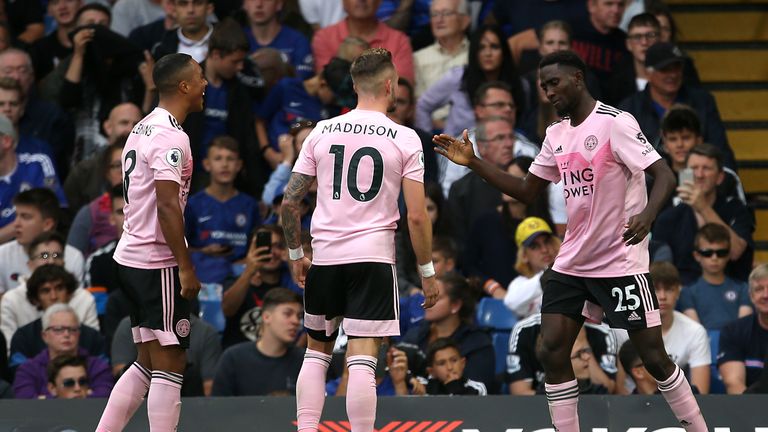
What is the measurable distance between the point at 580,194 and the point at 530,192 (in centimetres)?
41

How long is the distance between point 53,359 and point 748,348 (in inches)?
191

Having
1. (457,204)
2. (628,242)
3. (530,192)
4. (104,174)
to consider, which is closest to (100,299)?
(104,174)

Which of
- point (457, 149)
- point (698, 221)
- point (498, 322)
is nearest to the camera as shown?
point (457, 149)

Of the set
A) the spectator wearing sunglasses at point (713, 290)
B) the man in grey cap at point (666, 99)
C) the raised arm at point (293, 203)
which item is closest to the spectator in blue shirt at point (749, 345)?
the spectator wearing sunglasses at point (713, 290)

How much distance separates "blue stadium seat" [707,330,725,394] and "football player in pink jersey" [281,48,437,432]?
141 inches

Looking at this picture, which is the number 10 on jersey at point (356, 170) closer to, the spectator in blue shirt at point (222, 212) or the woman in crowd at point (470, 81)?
the spectator in blue shirt at point (222, 212)

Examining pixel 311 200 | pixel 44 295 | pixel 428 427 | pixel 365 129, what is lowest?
pixel 428 427

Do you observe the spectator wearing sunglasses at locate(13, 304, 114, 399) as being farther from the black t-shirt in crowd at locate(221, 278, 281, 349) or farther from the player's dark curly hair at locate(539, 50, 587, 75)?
the player's dark curly hair at locate(539, 50, 587, 75)

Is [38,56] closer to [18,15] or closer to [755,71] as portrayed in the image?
[18,15]

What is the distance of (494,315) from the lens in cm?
1075

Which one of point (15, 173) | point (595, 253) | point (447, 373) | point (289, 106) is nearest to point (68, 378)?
point (447, 373)

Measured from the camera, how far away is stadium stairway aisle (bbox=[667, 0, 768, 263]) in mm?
13828

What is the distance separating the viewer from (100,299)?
36.1 ft

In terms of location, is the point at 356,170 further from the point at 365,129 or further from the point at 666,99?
the point at 666,99
